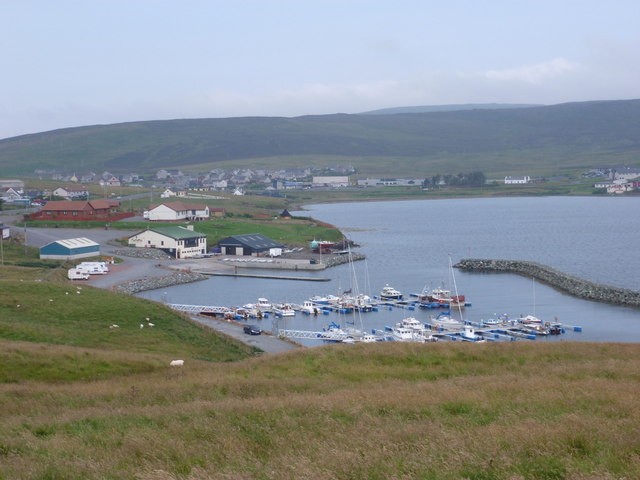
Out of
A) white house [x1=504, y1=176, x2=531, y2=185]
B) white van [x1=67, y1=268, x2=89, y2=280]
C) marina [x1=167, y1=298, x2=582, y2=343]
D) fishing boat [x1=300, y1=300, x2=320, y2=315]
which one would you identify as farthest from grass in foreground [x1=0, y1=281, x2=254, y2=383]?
white house [x1=504, y1=176, x2=531, y2=185]

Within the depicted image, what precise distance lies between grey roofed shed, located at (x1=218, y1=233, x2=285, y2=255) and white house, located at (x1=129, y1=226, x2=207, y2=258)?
5.12ft

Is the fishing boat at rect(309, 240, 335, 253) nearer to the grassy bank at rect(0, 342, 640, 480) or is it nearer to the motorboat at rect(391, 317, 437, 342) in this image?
the motorboat at rect(391, 317, 437, 342)

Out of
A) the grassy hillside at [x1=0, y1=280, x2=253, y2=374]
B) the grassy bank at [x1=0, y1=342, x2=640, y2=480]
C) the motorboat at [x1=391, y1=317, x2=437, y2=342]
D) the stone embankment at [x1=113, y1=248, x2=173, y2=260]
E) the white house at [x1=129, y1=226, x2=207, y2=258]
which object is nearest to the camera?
the grassy bank at [x1=0, y1=342, x2=640, y2=480]

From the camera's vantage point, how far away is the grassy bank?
4641 mm

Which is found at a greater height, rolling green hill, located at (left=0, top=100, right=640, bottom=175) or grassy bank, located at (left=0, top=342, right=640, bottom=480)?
rolling green hill, located at (left=0, top=100, right=640, bottom=175)

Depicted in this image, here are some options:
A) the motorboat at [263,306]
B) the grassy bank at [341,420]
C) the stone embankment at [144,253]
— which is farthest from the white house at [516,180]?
the grassy bank at [341,420]

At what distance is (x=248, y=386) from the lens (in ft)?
27.6

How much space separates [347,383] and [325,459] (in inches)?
162

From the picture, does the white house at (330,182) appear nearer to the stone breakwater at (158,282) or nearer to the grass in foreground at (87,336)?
the stone breakwater at (158,282)

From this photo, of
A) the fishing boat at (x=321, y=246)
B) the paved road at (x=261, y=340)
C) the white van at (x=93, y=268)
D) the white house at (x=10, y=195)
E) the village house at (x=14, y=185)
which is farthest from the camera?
the village house at (x=14, y=185)

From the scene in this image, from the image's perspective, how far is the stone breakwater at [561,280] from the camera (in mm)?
29677

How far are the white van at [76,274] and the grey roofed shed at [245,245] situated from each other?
42.5ft

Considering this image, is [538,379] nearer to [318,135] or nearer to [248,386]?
[248,386]

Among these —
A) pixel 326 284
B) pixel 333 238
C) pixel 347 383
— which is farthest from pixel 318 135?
pixel 347 383
